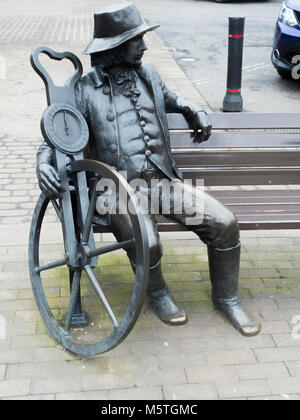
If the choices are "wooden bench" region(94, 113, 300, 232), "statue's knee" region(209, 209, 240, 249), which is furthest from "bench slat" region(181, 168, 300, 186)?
"statue's knee" region(209, 209, 240, 249)

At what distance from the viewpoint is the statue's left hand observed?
357cm

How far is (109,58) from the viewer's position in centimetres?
326

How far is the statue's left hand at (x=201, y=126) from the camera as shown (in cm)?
357

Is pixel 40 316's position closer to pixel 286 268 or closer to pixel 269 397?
pixel 269 397

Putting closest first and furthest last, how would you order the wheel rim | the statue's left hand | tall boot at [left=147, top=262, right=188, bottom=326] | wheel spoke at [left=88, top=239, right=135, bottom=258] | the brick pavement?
the wheel rim < wheel spoke at [left=88, top=239, right=135, bottom=258] < the brick pavement < tall boot at [left=147, top=262, right=188, bottom=326] < the statue's left hand

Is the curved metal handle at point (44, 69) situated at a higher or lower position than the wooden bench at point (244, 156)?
higher

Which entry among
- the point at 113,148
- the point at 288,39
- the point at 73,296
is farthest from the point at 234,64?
the point at 73,296

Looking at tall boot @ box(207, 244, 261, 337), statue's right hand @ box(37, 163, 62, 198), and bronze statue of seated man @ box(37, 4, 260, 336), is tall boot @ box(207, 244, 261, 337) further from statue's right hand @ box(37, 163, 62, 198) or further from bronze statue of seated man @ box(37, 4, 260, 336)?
statue's right hand @ box(37, 163, 62, 198)

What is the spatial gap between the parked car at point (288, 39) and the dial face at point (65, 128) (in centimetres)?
643

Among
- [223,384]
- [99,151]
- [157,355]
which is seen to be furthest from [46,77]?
[223,384]

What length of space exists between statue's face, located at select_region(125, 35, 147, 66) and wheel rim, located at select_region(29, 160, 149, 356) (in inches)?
27.8

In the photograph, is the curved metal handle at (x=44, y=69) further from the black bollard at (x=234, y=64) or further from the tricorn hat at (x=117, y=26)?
the black bollard at (x=234, y=64)

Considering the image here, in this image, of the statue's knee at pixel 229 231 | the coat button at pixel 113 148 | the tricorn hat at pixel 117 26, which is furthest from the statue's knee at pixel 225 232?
the tricorn hat at pixel 117 26
